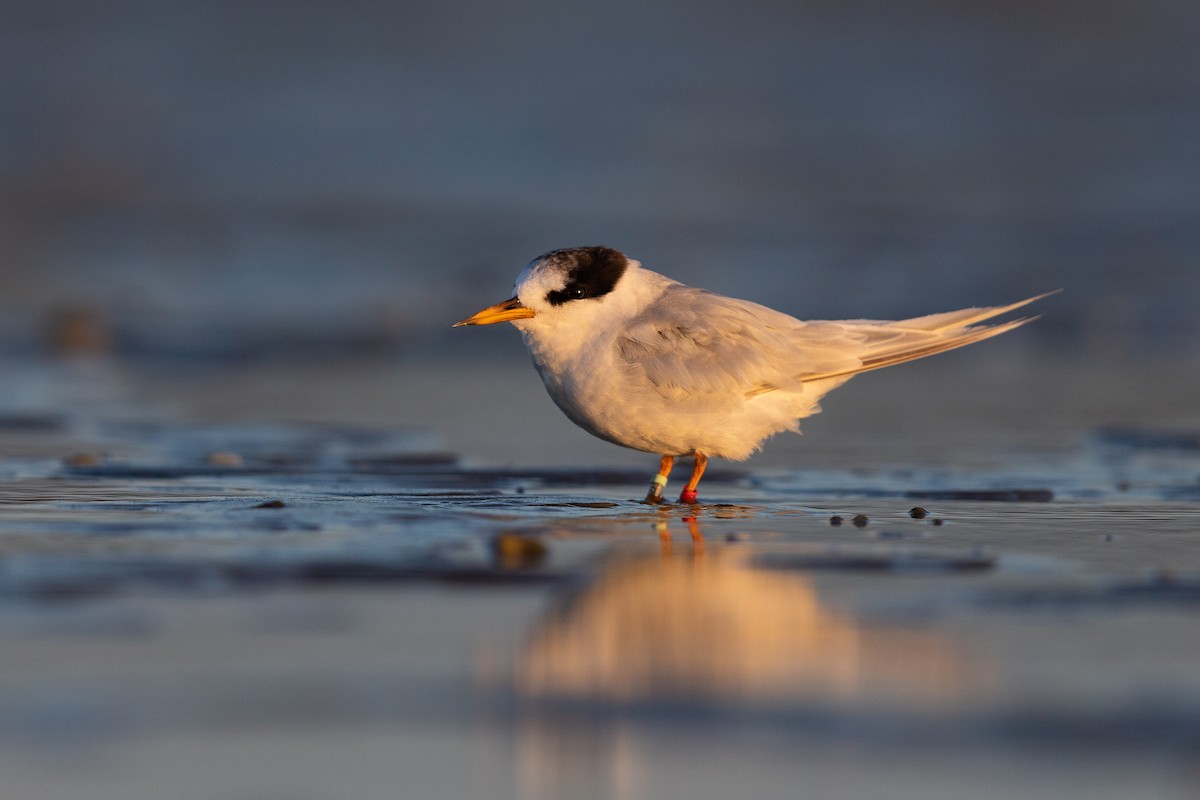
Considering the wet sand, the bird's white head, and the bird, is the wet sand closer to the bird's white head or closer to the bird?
the bird

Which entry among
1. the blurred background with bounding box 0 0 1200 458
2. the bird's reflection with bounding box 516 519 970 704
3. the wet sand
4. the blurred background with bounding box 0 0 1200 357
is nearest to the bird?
the wet sand

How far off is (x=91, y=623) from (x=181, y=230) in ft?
32.8

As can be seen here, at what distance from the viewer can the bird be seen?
16.5ft

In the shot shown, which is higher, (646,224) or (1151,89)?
(1151,89)

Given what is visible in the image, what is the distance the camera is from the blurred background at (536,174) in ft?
30.1

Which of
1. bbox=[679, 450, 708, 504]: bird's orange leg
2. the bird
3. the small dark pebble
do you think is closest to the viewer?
the bird

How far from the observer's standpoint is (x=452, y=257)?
1207 centimetres

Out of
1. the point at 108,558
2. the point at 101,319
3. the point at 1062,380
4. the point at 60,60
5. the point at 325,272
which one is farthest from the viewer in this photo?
the point at 60,60

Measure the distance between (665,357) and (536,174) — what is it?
35.7 feet

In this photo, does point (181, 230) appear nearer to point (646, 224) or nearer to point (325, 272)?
point (325, 272)

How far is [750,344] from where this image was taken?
5.20 meters

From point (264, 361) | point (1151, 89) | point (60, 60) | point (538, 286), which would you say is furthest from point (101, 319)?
point (1151, 89)

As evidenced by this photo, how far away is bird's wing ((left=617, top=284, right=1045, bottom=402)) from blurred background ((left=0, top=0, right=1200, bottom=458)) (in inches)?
66.3

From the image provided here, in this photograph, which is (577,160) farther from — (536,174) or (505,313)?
(505,313)
